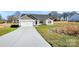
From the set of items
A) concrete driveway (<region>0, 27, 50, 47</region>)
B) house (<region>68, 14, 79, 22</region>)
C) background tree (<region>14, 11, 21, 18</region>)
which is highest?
background tree (<region>14, 11, 21, 18</region>)

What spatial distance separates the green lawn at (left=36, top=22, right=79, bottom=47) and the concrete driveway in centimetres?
7

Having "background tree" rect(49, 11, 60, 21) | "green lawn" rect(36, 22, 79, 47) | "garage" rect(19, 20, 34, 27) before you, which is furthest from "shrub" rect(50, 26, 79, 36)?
"garage" rect(19, 20, 34, 27)

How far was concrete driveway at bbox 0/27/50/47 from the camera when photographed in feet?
9.28

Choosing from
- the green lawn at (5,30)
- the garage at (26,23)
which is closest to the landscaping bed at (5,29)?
the green lawn at (5,30)

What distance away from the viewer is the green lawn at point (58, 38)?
9.23 feet

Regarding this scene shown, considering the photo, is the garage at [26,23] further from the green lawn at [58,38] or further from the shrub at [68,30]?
the shrub at [68,30]


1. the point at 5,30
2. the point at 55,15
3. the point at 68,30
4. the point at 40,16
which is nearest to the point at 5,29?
the point at 5,30

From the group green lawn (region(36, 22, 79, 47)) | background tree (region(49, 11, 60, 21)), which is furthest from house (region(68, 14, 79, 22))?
background tree (region(49, 11, 60, 21))

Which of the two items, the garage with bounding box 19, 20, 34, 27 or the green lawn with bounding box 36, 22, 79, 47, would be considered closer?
the green lawn with bounding box 36, 22, 79, 47

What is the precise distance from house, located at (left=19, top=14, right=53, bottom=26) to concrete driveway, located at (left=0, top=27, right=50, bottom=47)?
0.24 feet

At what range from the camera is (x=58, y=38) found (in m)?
2.86

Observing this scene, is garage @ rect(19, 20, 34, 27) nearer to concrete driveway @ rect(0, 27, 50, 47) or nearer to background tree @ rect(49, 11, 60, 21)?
concrete driveway @ rect(0, 27, 50, 47)

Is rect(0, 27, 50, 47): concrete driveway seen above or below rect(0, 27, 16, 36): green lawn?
below
